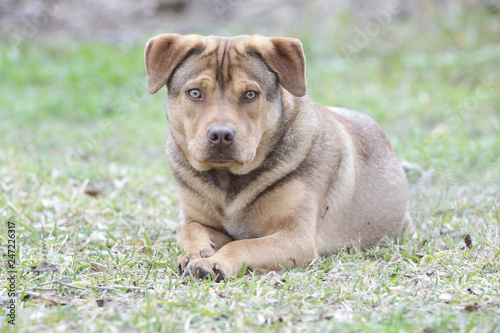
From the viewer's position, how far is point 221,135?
3.87 meters

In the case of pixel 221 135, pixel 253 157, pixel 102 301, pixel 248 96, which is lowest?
pixel 102 301

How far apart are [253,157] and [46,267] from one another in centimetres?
149

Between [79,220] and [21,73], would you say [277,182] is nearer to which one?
[79,220]

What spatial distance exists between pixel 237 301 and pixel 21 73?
35.9 ft

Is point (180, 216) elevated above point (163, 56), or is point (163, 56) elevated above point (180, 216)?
point (163, 56)

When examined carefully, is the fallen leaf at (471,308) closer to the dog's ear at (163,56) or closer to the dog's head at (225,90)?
the dog's head at (225,90)

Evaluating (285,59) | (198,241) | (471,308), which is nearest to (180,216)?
(198,241)

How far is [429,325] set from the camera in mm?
2752

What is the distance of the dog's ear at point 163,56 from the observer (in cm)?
434

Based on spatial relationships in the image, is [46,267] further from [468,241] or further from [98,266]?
[468,241]

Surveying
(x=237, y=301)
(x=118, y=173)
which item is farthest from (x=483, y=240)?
(x=118, y=173)

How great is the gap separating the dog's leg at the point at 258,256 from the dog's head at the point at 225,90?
0.56 m

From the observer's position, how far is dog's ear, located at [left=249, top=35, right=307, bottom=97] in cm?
428

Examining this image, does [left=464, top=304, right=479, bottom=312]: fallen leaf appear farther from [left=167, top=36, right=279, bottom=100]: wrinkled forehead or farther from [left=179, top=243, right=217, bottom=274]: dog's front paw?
[left=167, top=36, right=279, bottom=100]: wrinkled forehead
